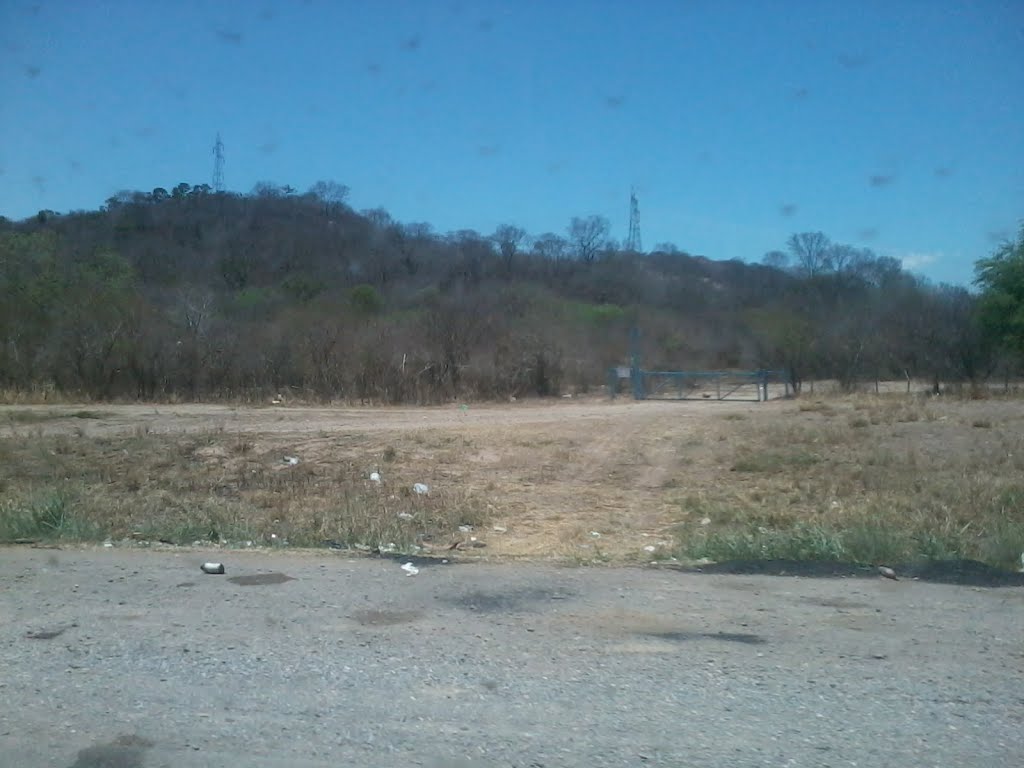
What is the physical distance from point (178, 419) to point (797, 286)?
121 ft

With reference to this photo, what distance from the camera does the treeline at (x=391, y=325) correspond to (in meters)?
34.7

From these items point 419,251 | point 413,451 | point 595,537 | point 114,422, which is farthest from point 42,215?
point 595,537

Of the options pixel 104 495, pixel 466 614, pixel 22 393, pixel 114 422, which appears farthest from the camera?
pixel 22 393

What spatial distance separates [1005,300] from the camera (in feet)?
120

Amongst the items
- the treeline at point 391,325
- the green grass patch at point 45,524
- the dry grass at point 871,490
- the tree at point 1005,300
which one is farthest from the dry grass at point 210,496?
the tree at point 1005,300

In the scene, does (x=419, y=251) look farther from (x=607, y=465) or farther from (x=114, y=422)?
(x=607, y=465)

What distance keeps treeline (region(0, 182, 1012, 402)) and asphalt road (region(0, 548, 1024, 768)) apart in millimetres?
25166

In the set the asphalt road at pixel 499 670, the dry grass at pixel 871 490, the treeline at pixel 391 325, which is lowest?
the asphalt road at pixel 499 670

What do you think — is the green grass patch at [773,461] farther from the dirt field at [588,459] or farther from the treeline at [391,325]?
the treeline at [391,325]

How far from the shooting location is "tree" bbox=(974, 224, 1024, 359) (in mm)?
36469

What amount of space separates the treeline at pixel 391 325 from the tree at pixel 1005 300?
0.57m

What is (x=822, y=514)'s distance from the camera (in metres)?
15.2

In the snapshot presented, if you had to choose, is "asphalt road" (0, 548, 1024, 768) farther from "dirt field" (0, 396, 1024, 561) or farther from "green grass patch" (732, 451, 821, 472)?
"green grass patch" (732, 451, 821, 472)

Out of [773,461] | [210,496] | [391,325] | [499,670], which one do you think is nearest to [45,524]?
[210,496]
